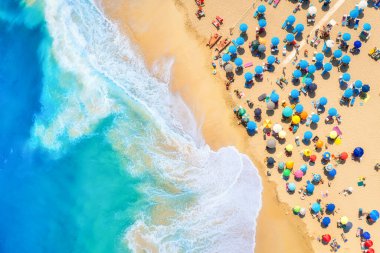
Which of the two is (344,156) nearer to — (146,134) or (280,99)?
(280,99)

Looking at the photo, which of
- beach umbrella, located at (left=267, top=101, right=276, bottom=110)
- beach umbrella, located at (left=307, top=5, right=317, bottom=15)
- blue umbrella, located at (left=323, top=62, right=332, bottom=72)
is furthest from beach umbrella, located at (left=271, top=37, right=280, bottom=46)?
beach umbrella, located at (left=267, top=101, right=276, bottom=110)

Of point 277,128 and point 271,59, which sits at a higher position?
point 271,59

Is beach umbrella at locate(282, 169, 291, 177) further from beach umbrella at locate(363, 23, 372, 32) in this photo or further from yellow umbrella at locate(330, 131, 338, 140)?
beach umbrella at locate(363, 23, 372, 32)

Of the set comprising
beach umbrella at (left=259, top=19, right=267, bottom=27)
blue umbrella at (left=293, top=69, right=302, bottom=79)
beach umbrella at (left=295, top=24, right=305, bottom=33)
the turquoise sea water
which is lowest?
the turquoise sea water

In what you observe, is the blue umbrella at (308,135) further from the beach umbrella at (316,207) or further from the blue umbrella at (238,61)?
the blue umbrella at (238,61)

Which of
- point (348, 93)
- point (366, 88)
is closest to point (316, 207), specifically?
point (348, 93)

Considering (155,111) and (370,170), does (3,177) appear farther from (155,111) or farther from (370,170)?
(370,170)

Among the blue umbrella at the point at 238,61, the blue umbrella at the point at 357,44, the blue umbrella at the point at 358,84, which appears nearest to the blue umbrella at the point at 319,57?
the blue umbrella at the point at 357,44
